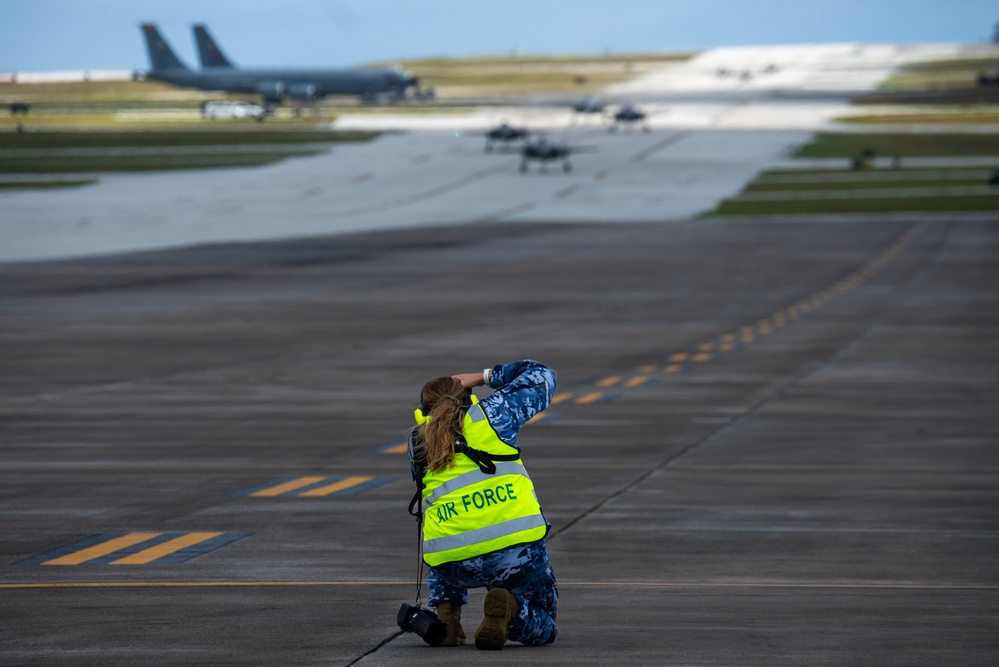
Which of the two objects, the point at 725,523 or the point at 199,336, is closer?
the point at 725,523

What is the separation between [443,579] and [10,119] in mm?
63228

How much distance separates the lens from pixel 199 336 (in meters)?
30.5

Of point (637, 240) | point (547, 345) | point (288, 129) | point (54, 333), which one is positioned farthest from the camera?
point (288, 129)

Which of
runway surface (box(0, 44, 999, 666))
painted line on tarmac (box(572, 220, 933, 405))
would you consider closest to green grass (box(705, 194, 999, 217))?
painted line on tarmac (box(572, 220, 933, 405))

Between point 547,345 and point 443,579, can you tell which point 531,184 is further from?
point 443,579

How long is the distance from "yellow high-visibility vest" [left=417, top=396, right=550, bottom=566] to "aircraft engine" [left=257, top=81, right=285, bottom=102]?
12532 cm

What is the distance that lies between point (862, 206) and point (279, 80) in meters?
75.2

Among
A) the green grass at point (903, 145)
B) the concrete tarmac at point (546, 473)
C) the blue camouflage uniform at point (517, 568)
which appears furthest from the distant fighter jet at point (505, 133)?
the blue camouflage uniform at point (517, 568)

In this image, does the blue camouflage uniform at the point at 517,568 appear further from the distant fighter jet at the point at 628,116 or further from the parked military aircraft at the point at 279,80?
the distant fighter jet at the point at 628,116

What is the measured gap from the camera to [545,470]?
613 inches

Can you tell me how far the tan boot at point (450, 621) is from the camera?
868 cm

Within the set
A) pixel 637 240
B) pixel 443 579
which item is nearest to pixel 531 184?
pixel 637 240

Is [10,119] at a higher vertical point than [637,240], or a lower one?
higher

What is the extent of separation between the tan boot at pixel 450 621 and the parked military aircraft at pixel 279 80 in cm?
7825
